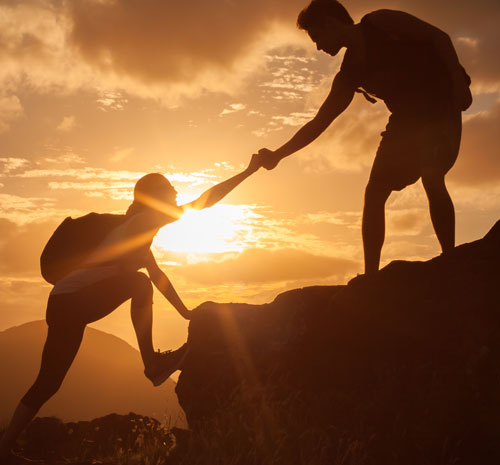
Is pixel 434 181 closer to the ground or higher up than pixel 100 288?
higher up

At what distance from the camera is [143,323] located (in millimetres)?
5348

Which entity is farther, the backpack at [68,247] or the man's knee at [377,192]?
the man's knee at [377,192]

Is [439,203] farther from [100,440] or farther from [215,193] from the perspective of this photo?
[100,440]

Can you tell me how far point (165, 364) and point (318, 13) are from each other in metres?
3.87

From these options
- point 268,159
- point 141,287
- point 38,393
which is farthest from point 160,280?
point 268,159

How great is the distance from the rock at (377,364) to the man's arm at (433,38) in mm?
1385

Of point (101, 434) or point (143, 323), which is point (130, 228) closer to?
point (143, 323)

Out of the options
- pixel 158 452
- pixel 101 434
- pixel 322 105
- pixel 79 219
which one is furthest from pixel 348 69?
pixel 101 434

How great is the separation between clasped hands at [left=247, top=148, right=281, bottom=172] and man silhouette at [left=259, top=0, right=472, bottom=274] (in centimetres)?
111

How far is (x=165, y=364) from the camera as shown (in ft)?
18.2

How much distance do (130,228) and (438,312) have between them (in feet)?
9.40

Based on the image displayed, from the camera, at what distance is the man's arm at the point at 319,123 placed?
224 inches

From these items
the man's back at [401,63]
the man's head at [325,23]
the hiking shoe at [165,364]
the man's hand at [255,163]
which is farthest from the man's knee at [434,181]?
the hiking shoe at [165,364]

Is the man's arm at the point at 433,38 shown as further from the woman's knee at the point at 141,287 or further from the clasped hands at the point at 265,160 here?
the woman's knee at the point at 141,287
